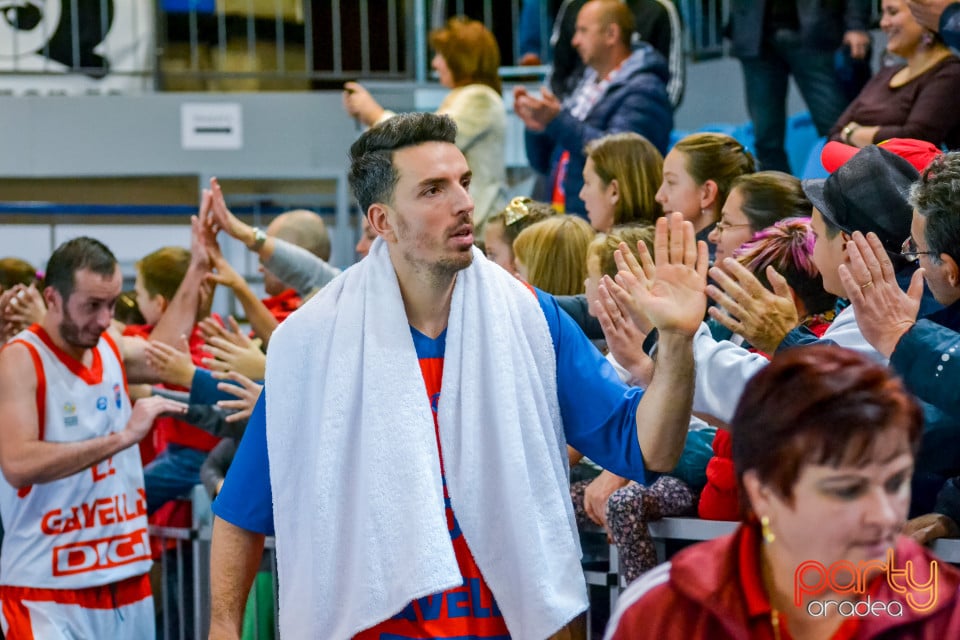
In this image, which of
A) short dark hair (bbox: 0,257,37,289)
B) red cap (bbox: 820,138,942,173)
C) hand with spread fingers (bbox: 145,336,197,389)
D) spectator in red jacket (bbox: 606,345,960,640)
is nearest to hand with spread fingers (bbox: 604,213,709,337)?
spectator in red jacket (bbox: 606,345,960,640)

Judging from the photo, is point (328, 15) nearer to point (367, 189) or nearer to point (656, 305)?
point (367, 189)

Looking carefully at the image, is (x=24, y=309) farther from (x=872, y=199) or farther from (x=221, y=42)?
(x=221, y=42)

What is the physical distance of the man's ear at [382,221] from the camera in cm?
320

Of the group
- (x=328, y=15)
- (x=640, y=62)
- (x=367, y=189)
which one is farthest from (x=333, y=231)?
(x=367, y=189)

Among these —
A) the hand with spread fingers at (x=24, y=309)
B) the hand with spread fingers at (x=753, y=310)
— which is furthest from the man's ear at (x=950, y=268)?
the hand with spread fingers at (x=24, y=309)

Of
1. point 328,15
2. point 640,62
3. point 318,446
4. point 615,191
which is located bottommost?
point 318,446

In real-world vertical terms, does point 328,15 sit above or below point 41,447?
above

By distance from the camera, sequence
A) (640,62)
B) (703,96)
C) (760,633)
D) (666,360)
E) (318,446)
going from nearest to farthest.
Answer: (760,633) → (666,360) → (318,446) → (640,62) → (703,96)

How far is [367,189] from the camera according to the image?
3279 mm

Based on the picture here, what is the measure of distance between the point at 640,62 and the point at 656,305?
11.4 feet

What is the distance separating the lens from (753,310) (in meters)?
3.04

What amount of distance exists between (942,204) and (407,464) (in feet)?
3.97

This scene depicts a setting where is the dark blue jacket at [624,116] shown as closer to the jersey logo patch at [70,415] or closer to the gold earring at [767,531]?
the jersey logo patch at [70,415]

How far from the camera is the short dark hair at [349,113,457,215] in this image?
3.21 meters
